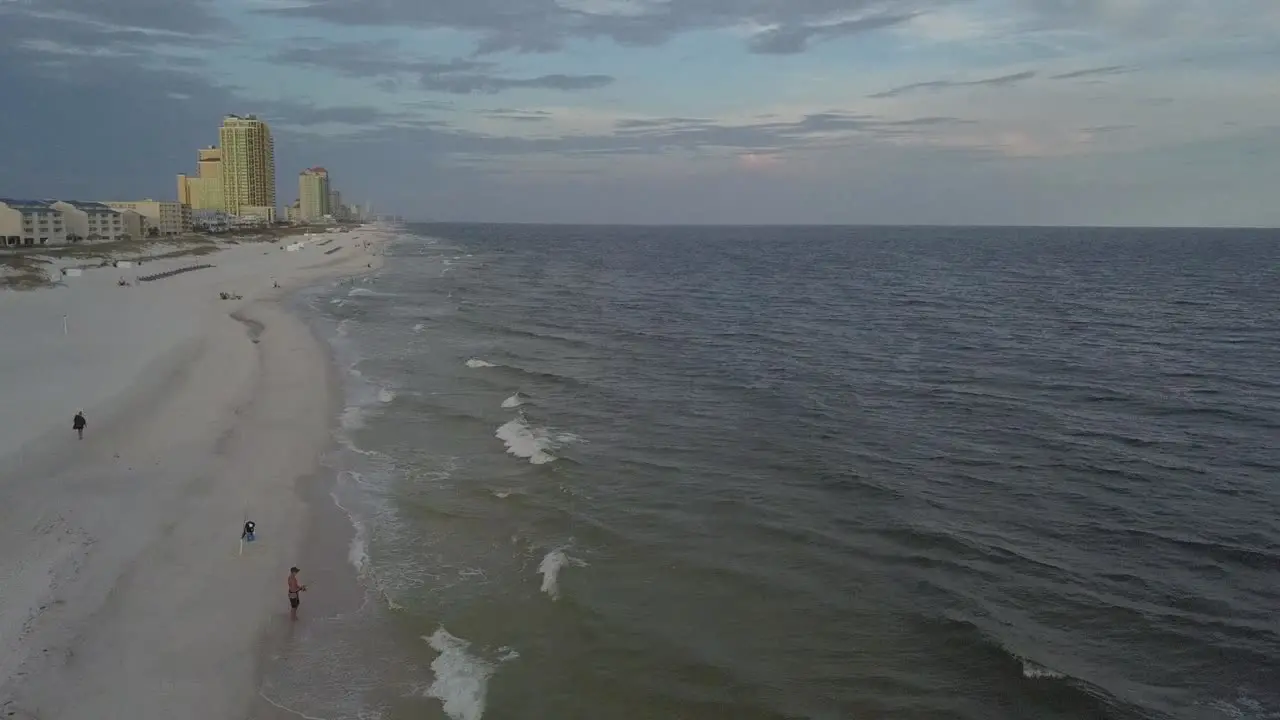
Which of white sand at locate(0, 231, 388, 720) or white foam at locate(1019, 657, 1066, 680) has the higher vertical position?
white sand at locate(0, 231, 388, 720)

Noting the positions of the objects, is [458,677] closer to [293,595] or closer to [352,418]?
[293,595]

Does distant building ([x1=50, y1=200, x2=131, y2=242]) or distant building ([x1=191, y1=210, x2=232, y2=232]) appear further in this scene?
distant building ([x1=191, y1=210, x2=232, y2=232])

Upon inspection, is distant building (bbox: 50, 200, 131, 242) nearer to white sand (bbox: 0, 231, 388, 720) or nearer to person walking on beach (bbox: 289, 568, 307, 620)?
white sand (bbox: 0, 231, 388, 720)

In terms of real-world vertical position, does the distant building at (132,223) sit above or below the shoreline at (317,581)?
above

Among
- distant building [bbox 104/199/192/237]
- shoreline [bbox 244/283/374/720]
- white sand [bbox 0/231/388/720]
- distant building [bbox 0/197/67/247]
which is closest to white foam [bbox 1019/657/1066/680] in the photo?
shoreline [bbox 244/283/374/720]

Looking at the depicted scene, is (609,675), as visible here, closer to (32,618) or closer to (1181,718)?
(1181,718)

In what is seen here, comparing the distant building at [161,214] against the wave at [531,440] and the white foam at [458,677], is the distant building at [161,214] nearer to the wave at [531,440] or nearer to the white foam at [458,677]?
the wave at [531,440]

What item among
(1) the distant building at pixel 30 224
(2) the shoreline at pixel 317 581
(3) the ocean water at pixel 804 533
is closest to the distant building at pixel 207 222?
(1) the distant building at pixel 30 224
